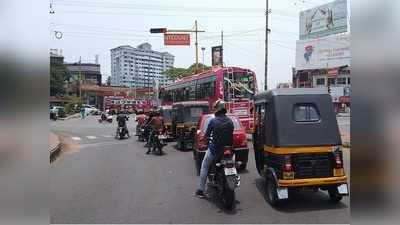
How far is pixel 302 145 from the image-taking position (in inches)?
294

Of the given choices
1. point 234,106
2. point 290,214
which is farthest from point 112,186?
point 234,106

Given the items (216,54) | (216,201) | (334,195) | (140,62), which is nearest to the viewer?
(334,195)

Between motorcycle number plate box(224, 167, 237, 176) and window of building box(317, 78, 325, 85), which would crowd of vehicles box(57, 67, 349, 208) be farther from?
window of building box(317, 78, 325, 85)

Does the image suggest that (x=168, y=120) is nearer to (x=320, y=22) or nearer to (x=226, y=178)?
(x=226, y=178)

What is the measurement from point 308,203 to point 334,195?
431 mm

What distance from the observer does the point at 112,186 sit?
1017 centimetres

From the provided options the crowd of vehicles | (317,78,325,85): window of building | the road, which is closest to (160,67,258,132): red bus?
the road

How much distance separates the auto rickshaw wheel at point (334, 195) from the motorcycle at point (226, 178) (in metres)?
1.45

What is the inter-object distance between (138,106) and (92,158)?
53.9 m

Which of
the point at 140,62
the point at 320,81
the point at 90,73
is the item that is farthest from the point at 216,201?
the point at 90,73

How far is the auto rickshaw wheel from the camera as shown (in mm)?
7625
